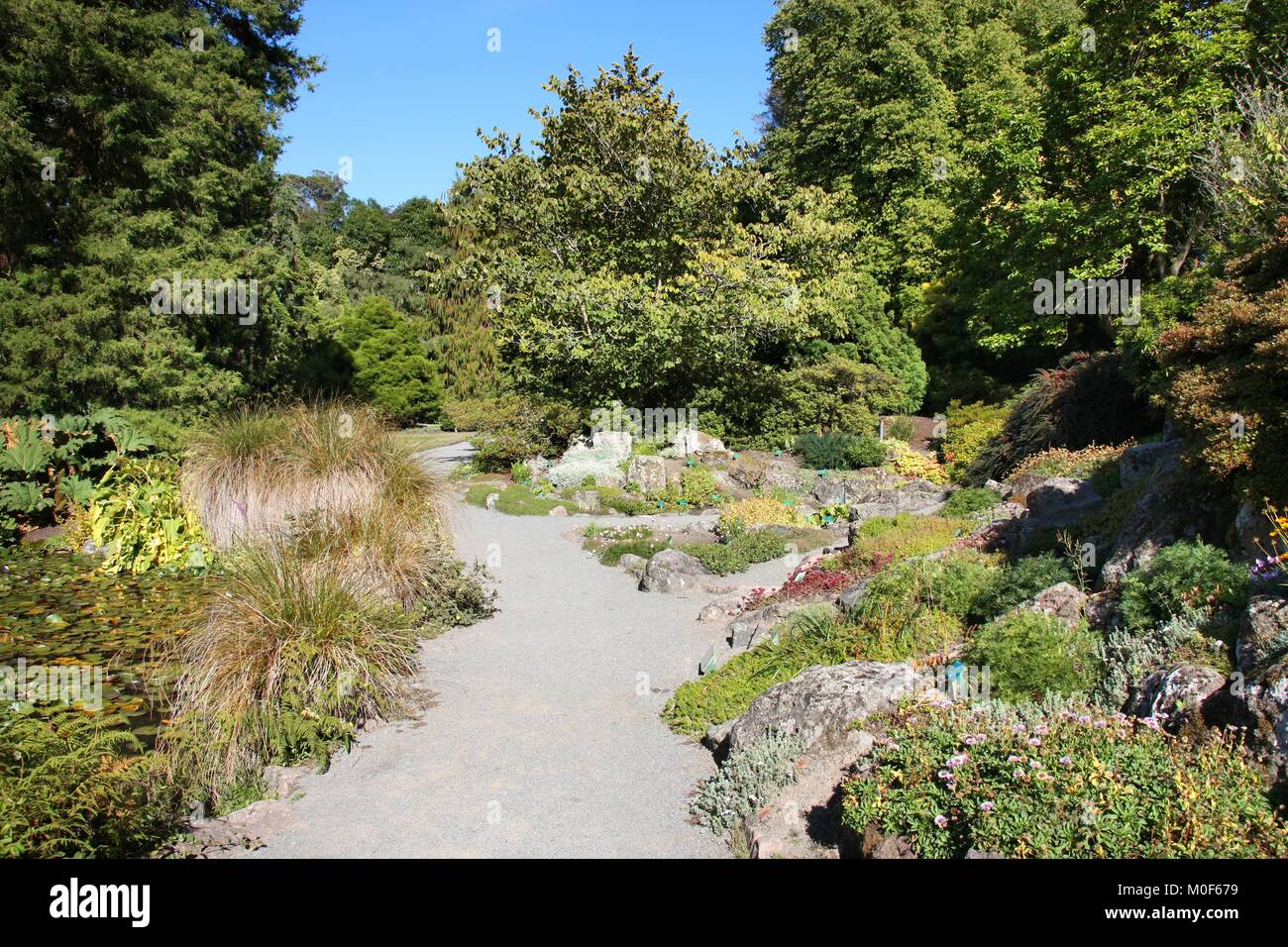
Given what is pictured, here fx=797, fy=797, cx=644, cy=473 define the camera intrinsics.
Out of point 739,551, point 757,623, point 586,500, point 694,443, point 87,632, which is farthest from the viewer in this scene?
point 694,443

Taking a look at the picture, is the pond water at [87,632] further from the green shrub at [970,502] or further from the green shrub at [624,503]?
the green shrub at [970,502]

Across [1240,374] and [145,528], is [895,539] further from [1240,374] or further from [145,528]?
[145,528]

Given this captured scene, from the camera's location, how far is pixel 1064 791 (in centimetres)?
327

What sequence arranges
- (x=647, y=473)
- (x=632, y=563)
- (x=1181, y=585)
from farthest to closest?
(x=647, y=473)
(x=632, y=563)
(x=1181, y=585)

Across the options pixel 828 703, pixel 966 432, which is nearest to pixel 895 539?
pixel 828 703

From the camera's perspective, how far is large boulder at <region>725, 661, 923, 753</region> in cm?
493

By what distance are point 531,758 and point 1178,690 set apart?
12.8 feet

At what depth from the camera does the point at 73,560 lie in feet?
29.8

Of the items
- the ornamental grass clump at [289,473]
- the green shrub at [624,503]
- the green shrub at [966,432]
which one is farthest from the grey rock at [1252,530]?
the green shrub at [966,432]

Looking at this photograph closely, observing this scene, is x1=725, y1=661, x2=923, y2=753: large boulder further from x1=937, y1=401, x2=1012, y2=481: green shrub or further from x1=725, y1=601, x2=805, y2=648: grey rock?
x1=937, y1=401, x2=1012, y2=481: green shrub

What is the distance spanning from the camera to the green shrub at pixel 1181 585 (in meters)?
5.05

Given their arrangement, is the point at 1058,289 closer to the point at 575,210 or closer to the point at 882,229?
the point at 882,229

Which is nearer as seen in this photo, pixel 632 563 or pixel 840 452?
pixel 632 563

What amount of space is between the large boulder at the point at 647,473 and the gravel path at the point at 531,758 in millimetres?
6622
